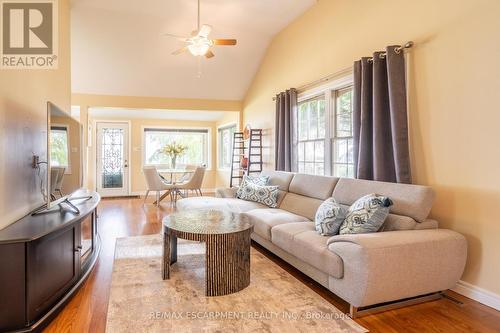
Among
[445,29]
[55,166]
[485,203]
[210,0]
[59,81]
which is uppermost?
[210,0]

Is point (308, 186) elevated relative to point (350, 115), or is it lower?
Result: lower

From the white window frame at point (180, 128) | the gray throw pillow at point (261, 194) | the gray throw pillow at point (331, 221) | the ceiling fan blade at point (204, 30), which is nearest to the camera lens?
the gray throw pillow at point (331, 221)

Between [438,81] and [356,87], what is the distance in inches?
34.8

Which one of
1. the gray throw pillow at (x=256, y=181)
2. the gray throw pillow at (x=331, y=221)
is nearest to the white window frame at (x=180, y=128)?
the gray throw pillow at (x=256, y=181)

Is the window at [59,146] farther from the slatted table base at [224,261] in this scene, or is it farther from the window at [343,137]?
Result: the window at [343,137]

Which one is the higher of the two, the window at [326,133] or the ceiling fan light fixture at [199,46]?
the ceiling fan light fixture at [199,46]

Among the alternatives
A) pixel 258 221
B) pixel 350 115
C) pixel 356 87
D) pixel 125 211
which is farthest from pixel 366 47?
pixel 125 211

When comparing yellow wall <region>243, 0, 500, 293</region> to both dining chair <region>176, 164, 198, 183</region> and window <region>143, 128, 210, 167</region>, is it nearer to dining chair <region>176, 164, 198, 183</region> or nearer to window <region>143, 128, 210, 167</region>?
dining chair <region>176, 164, 198, 183</region>

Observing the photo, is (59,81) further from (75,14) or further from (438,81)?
(438,81)

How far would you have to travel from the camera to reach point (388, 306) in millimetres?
2355

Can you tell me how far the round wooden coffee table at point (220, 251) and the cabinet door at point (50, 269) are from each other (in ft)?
2.47

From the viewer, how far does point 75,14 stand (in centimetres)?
471

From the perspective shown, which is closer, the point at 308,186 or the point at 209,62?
the point at 308,186

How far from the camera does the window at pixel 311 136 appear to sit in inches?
181
